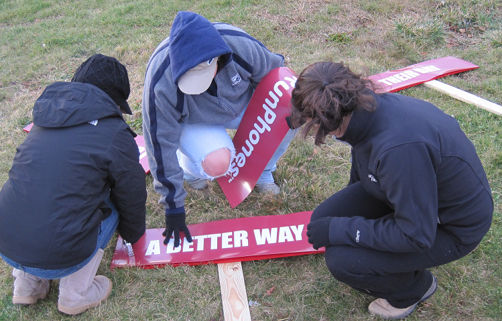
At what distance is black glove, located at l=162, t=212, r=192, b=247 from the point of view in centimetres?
241

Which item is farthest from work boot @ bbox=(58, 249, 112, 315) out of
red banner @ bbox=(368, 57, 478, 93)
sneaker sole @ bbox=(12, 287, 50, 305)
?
red banner @ bbox=(368, 57, 478, 93)

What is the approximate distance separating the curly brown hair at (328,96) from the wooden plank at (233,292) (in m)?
1.06

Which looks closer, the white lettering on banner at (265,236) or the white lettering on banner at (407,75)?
the white lettering on banner at (265,236)

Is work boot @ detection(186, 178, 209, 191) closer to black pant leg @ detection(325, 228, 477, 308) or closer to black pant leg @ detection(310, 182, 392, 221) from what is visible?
black pant leg @ detection(310, 182, 392, 221)

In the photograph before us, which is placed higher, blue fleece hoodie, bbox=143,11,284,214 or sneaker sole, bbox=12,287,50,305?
blue fleece hoodie, bbox=143,11,284,214

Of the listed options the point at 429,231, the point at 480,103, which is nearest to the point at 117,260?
the point at 429,231

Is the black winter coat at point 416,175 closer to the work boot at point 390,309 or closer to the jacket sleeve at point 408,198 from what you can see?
the jacket sleeve at point 408,198

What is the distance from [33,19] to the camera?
6.25m

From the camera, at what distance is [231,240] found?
100.0 inches

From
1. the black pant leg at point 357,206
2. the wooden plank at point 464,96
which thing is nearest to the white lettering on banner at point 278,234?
the black pant leg at point 357,206

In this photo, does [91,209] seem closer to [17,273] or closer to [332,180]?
[17,273]

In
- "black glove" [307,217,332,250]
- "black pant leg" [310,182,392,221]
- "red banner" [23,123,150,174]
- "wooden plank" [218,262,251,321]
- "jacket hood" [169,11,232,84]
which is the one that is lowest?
"red banner" [23,123,150,174]

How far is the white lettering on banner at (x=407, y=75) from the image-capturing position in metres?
3.93

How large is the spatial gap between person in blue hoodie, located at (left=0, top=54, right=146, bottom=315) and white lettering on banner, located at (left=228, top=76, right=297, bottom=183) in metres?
0.88
